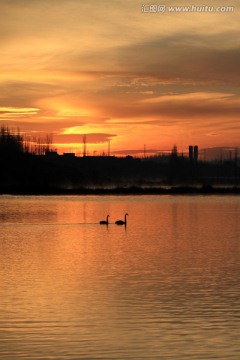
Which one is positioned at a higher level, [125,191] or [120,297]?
[125,191]

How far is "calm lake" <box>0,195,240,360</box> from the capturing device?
45.6ft

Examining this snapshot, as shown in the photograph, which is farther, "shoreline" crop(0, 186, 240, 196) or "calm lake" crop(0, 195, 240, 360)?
"shoreline" crop(0, 186, 240, 196)

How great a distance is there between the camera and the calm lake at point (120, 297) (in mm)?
13914

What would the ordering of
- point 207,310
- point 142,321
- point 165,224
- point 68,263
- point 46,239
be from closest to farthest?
point 142,321
point 207,310
point 68,263
point 46,239
point 165,224

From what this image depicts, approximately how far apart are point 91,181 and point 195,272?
13994cm

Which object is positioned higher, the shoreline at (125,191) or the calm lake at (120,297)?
the shoreline at (125,191)

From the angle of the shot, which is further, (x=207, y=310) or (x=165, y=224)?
(x=165, y=224)

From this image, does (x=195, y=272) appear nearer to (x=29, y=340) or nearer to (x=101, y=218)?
(x=29, y=340)

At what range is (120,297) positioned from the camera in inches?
746

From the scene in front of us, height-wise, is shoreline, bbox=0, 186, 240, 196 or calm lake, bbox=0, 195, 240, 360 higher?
shoreline, bbox=0, 186, 240, 196

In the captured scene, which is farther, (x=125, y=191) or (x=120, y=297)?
(x=125, y=191)

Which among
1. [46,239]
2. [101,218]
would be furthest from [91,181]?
[46,239]

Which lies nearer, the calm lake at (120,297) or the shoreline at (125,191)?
the calm lake at (120,297)

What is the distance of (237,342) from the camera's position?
14266mm
